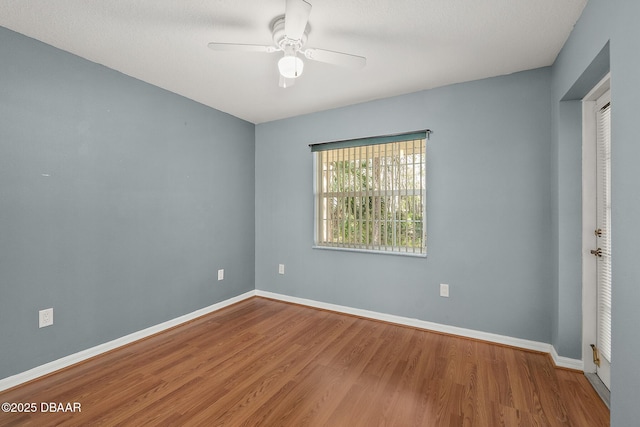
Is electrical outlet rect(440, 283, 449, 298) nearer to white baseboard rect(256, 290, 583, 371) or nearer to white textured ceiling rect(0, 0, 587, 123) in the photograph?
white baseboard rect(256, 290, 583, 371)

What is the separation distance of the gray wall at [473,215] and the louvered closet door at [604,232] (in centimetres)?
40

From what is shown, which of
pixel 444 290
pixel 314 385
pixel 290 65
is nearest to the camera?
pixel 290 65

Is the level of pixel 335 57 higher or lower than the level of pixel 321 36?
lower

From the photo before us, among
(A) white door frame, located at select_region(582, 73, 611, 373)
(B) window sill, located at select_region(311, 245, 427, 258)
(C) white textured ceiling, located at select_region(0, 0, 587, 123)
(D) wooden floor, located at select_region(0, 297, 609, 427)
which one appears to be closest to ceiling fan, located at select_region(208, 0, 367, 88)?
(C) white textured ceiling, located at select_region(0, 0, 587, 123)

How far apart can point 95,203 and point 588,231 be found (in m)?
3.83

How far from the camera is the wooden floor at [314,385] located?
1663 mm

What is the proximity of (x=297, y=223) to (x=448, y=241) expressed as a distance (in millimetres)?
1803

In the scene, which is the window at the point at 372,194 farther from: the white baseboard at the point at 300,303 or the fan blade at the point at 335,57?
the fan blade at the point at 335,57

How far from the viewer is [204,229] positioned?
3.33 m

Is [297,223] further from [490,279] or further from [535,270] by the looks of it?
[535,270]

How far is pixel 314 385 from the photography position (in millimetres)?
1977

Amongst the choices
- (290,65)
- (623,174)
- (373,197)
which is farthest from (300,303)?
(623,174)

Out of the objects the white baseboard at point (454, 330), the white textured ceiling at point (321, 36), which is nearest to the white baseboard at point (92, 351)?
the white baseboard at point (454, 330)

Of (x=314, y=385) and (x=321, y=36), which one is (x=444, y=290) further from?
(x=321, y=36)
